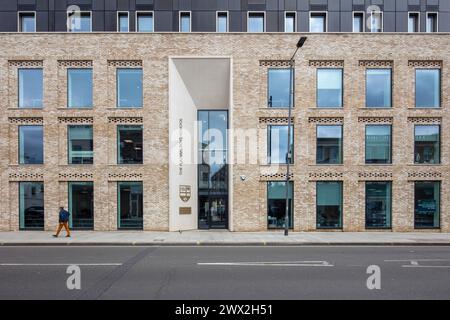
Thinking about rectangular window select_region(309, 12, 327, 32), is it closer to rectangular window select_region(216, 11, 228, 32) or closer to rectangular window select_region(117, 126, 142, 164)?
rectangular window select_region(216, 11, 228, 32)

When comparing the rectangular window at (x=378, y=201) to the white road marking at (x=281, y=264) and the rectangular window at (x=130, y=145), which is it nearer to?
the white road marking at (x=281, y=264)

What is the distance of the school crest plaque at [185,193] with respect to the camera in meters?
18.1

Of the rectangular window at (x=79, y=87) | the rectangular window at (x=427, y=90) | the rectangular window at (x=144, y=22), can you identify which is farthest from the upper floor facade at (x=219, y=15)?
the rectangular window at (x=427, y=90)

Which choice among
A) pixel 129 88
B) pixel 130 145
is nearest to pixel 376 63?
pixel 129 88

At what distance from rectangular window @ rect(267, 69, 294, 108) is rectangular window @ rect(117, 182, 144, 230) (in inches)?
375

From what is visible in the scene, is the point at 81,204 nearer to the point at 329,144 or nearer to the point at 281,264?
the point at 281,264

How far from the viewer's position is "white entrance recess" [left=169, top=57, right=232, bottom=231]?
17.5m

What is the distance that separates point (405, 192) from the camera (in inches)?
685

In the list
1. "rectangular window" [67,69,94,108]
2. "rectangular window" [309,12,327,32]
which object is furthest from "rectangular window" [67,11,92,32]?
"rectangular window" [309,12,327,32]

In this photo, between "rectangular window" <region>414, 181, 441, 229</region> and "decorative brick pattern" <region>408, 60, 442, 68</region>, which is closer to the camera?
"rectangular window" <region>414, 181, 441, 229</region>

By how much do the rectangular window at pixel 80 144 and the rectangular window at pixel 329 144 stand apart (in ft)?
45.2

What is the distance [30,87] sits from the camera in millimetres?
17812

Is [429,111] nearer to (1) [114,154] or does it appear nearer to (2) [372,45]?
(2) [372,45]

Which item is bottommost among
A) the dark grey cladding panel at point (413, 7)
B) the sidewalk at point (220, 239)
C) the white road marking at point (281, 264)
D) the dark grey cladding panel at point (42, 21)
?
the sidewalk at point (220, 239)
